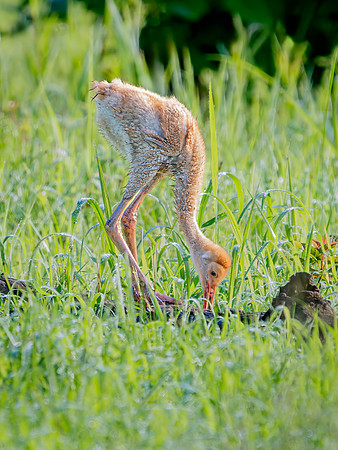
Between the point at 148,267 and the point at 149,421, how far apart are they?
2.11 m

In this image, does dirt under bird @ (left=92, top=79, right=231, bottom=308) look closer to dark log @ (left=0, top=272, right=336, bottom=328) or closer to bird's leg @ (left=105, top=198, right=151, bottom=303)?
bird's leg @ (left=105, top=198, right=151, bottom=303)

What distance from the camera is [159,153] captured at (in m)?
4.05

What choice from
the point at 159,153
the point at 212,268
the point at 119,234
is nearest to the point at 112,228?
the point at 119,234

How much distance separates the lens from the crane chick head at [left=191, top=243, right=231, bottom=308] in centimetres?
384

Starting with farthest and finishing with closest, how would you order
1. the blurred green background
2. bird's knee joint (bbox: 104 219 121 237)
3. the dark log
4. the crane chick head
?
the blurred green background → bird's knee joint (bbox: 104 219 121 237) → the crane chick head → the dark log

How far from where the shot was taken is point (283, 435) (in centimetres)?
215

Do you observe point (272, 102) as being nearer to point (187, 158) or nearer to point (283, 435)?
point (187, 158)

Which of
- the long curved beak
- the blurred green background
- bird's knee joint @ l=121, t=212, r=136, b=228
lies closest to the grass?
the long curved beak

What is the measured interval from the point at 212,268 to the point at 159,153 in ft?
2.78

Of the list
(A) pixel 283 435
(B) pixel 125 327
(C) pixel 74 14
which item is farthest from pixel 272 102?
(A) pixel 283 435

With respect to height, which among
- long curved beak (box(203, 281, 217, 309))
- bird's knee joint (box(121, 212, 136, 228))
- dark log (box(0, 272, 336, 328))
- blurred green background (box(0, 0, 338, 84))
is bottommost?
long curved beak (box(203, 281, 217, 309))

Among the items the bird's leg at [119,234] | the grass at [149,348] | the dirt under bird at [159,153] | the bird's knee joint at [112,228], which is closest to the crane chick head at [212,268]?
the dirt under bird at [159,153]

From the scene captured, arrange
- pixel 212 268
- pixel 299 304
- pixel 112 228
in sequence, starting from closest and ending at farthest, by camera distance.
A: pixel 299 304, pixel 212 268, pixel 112 228

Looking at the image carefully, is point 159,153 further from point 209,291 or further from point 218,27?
point 218,27
